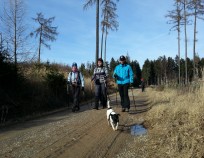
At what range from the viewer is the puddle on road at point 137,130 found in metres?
8.77

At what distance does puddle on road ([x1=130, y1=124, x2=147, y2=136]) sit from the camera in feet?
28.8

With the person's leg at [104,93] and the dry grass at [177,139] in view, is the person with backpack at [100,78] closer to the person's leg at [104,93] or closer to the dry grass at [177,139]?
the person's leg at [104,93]

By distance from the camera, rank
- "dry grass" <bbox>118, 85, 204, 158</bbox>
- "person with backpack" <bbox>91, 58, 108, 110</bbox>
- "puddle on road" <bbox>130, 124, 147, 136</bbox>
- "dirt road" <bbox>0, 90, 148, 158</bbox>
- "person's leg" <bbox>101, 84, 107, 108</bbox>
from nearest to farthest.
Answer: "dry grass" <bbox>118, 85, 204, 158</bbox> < "dirt road" <bbox>0, 90, 148, 158</bbox> < "puddle on road" <bbox>130, 124, 147, 136</bbox> < "person with backpack" <bbox>91, 58, 108, 110</bbox> < "person's leg" <bbox>101, 84, 107, 108</bbox>

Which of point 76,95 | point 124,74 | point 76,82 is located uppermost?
point 124,74

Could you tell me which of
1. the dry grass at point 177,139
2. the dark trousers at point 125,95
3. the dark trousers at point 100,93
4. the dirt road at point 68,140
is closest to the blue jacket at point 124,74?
the dark trousers at point 125,95

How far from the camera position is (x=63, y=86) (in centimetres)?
2152

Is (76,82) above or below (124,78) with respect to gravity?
below

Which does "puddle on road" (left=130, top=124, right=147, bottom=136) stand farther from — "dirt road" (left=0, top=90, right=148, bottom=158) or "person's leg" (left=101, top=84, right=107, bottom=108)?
"person's leg" (left=101, top=84, right=107, bottom=108)

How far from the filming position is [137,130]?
9273mm

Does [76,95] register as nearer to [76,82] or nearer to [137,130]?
[76,82]

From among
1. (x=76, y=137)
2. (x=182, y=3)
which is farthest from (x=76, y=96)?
(x=182, y=3)

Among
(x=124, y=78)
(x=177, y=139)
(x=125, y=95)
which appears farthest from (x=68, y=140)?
(x=124, y=78)

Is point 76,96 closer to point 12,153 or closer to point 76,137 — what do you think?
point 76,137

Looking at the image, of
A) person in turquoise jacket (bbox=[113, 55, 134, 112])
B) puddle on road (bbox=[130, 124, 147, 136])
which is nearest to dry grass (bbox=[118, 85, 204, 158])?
puddle on road (bbox=[130, 124, 147, 136])
